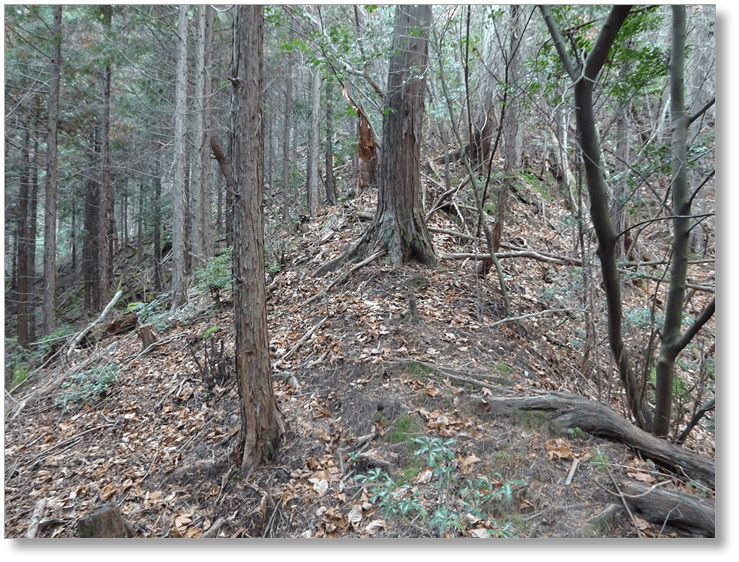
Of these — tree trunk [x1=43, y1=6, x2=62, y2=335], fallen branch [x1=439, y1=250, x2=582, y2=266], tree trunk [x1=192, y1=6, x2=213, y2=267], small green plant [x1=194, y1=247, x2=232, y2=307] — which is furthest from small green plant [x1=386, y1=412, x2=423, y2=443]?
tree trunk [x1=43, y1=6, x2=62, y2=335]

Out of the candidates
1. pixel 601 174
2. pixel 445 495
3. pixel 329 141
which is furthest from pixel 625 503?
pixel 329 141

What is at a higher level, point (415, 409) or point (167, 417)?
point (415, 409)

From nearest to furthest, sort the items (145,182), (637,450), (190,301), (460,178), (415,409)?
Result: 1. (637,450)
2. (415,409)
3. (190,301)
4. (460,178)
5. (145,182)

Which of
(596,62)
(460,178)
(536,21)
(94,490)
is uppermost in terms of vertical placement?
(536,21)

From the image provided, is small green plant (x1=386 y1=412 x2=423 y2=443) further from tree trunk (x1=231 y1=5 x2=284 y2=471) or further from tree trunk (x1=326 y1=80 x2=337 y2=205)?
tree trunk (x1=326 y1=80 x2=337 y2=205)

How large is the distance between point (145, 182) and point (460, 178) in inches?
525

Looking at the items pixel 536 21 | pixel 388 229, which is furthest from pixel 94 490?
pixel 536 21

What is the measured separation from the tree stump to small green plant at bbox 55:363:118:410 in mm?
3203

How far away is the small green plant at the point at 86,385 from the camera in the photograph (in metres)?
5.45

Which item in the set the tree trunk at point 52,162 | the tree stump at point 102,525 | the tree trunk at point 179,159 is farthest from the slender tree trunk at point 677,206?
the tree trunk at point 52,162

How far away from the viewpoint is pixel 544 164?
1167cm

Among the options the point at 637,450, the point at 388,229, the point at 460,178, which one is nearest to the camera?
the point at 637,450

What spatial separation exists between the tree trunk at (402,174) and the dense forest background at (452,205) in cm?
2
